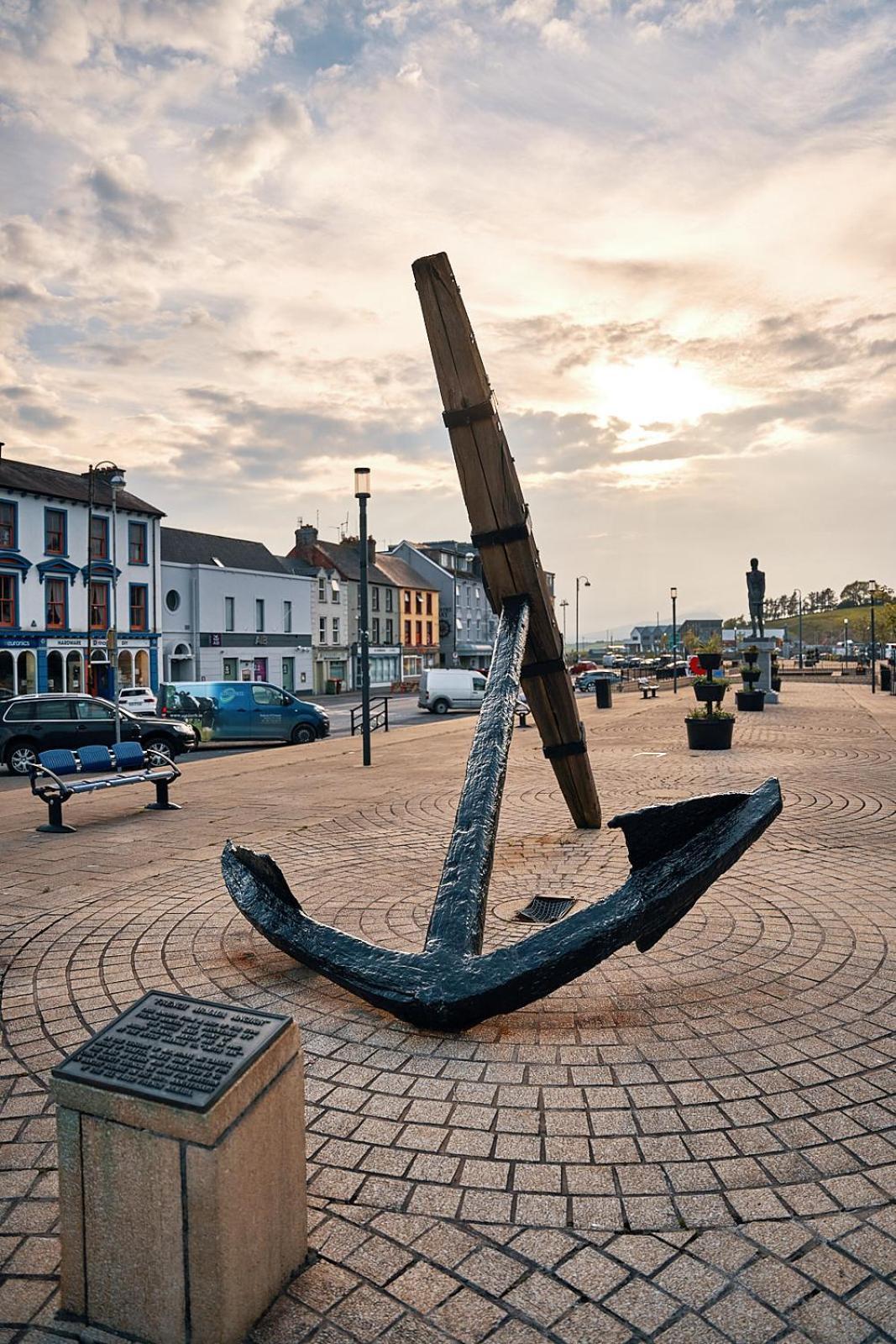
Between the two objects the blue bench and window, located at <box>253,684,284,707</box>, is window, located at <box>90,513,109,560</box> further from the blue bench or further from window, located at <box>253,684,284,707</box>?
the blue bench

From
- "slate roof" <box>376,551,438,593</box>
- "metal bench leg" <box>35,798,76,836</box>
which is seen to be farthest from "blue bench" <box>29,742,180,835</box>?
"slate roof" <box>376,551,438,593</box>

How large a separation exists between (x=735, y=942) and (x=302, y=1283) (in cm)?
317

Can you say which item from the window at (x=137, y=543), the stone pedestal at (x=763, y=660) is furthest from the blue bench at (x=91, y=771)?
the window at (x=137, y=543)

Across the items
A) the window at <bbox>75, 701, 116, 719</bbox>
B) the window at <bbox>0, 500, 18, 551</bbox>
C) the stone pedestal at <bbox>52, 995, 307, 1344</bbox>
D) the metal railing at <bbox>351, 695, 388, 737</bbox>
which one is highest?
the window at <bbox>0, 500, 18, 551</bbox>

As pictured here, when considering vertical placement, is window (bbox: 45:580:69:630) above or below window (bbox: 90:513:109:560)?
below

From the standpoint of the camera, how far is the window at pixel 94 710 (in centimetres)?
1659

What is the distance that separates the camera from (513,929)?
4996 millimetres

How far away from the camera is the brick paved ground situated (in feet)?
7.29

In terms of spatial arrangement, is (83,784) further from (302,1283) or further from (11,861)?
(302,1283)

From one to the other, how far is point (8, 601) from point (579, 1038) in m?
32.2

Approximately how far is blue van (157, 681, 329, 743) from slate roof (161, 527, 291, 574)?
2138 cm

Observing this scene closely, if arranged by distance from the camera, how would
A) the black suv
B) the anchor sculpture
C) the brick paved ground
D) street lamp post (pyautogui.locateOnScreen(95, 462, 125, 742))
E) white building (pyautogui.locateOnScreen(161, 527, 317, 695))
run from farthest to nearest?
1. white building (pyautogui.locateOnScreen(161, 527, 317, 695))
2. street lamp post (pyautogui.locateOnScreen(95, 462, 125, 742))
3. the black suv
4. the anchor sculpture
5. the brick paved ground

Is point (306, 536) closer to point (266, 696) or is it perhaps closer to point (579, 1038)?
point (266, 696)

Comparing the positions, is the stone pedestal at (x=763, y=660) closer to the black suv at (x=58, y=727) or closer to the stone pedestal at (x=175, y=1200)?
the black suv at (x=58, y=727)
